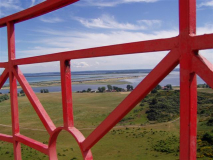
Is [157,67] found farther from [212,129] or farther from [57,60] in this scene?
[212,129]

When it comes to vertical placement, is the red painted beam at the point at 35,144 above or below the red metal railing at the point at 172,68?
below

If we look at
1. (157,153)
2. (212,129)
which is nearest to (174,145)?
(157,153)

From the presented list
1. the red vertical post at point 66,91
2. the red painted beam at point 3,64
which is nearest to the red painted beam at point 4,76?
the red painted beam at point 3,64

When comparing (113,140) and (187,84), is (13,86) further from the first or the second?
(113,140)

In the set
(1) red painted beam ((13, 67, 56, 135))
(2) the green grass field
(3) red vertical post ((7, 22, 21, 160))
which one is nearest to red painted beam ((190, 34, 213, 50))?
(1) red painted beam ((13, 67, 56, 135))

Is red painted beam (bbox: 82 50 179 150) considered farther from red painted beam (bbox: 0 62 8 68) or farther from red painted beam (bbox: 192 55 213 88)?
red painted beam (bbox: 0 62 8 68)

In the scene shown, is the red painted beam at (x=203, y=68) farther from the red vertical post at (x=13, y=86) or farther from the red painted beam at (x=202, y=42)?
the red vertical post at (x=13, y=86)

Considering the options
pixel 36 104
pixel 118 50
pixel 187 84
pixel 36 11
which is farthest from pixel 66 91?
pixel 187 84
